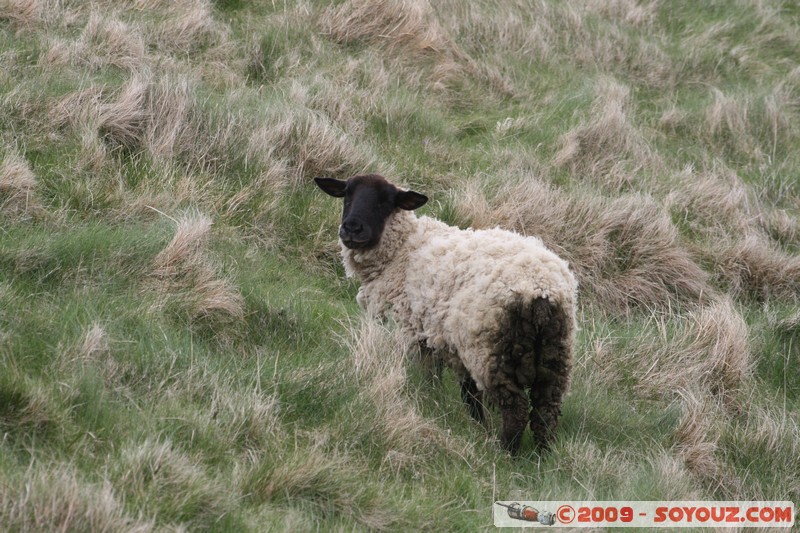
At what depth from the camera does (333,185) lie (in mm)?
6012

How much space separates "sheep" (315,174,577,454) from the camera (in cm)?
Result: 471

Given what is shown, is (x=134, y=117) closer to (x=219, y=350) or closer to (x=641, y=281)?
(x=219, y=350)

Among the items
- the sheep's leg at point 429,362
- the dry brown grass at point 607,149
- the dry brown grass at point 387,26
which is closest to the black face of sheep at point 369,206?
the sheep's leg at point 429,362

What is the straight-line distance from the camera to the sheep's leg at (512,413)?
4.80m

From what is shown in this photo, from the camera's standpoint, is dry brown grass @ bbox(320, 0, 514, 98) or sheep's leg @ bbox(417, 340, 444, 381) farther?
dry brown grass @ bbox(320, 0, 514, 98)

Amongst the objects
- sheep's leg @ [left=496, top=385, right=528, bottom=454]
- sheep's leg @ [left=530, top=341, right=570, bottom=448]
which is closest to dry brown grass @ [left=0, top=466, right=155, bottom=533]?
sheep's leg @ [left=496, top=385, right=528, bottom=454]

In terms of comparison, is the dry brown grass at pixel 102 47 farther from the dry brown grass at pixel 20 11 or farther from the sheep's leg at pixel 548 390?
the sheep's leg at pixel 548 390

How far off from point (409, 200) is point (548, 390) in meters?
1.56

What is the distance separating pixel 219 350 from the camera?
203 inches

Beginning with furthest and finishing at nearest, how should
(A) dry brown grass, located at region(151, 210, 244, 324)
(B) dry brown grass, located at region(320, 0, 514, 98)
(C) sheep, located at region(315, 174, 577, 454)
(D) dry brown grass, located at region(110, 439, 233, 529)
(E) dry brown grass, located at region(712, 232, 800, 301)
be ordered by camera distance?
(B) dry brown grass, located at region(320, 0, 514, 98) < (E) dry brown grass, located at region(712, 232, 800, 301) < (A) dry brown grass, located at region(151, 210, 244, 324) < (C) sheep, located at region(315, 174, 577, 454) < (D) dry brown grass, located at region(110, 439, 233, 529)

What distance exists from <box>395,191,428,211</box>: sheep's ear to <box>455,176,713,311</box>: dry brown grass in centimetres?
148

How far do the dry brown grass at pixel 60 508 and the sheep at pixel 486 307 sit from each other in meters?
2.01

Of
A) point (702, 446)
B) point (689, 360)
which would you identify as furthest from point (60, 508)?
point (689, 360)

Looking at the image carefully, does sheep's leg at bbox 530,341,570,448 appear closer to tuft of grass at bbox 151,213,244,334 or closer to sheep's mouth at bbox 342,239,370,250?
sheep's mouth at bbox 342,239,370,250
